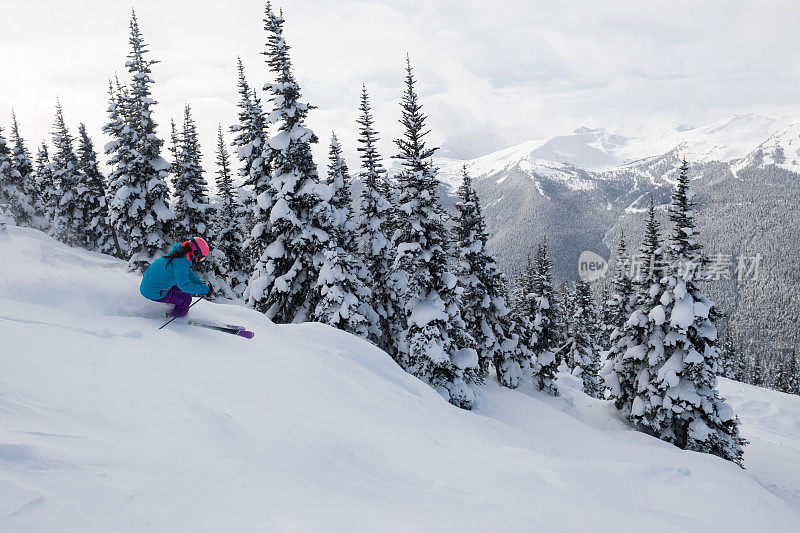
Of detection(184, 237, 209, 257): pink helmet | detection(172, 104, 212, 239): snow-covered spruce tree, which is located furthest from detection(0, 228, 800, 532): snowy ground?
→ detection(172, 104, 212, 239): snow-covered spruce tree

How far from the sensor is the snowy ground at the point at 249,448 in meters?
3.03

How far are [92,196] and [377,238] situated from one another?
2943 cm

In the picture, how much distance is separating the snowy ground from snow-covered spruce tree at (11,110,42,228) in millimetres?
42303

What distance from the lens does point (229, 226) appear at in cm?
3275

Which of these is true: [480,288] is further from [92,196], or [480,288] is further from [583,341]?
[92,196]

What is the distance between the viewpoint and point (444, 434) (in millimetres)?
6867

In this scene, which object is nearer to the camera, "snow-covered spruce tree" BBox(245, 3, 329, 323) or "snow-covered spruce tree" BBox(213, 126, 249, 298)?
"snow-covered spruce tree" BBox(245, 3, 329, 323)

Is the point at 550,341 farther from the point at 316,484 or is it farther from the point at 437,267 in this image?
the point at 316,484

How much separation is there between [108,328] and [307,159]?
14.9m

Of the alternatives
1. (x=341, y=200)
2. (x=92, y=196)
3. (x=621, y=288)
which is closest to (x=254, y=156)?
(x=341, y=200)

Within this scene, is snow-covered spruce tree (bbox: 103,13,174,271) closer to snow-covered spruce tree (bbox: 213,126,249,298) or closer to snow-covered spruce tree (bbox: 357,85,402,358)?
snow-covered spruce tree (bbox: 213,126,249,298)

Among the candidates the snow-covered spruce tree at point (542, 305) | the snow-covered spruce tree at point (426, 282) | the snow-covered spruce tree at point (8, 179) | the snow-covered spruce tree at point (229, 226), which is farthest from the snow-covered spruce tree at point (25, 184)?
the snow-covered spruce tree at point (542, 305)

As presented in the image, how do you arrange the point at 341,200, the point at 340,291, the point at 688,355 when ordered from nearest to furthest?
the point at 340,291
the point at 688,355
the point at 341,200

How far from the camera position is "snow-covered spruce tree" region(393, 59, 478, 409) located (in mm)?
18453
